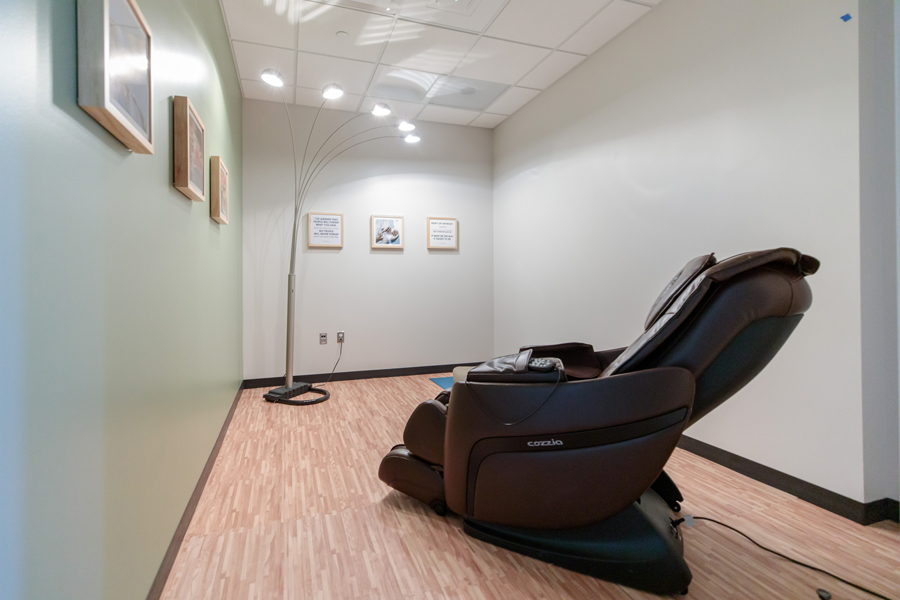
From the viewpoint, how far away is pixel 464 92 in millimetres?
3703

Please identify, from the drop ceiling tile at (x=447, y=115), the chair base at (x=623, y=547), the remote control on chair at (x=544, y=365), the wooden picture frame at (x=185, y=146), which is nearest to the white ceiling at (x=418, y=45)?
the drop ceiling tile at (x=447, y=115)

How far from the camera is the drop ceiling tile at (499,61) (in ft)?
9.70

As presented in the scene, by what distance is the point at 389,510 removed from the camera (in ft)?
5.62

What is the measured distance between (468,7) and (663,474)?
104 inches

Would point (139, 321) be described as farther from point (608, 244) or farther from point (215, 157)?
point (608, 244)

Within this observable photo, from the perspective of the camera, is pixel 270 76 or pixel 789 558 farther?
pixel 270 76

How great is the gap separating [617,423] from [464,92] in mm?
3295

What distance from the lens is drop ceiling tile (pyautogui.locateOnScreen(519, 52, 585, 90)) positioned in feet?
10.2

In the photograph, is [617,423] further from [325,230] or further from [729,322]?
[325,230]

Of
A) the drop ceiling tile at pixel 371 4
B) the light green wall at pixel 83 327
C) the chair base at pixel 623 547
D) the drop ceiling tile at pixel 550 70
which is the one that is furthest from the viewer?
the drop ceiling tile at pixel 550 70

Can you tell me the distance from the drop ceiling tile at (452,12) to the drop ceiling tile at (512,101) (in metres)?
1.05

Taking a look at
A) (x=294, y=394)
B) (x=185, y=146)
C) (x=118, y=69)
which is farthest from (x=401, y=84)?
(x=118, y=69)

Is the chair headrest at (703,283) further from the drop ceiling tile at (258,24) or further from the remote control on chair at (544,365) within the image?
the drop ceiling tile at (258,24)

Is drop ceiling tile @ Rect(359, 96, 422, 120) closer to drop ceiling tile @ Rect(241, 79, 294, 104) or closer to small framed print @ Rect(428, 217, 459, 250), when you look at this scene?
drop ceiling tile @ Rect(241, 79, 294, 104)
